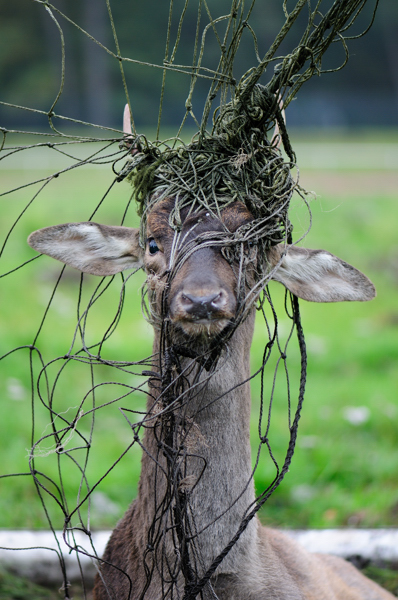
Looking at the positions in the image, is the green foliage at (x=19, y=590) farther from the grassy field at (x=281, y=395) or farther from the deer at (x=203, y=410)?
the deer at (x=203, y=410)

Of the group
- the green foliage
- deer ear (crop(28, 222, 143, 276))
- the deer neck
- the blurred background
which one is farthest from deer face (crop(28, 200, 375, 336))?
the green foliage

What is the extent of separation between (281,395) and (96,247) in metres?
3.74

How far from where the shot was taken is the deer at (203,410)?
89.6 inches

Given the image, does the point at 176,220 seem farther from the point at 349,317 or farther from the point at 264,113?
the point at 349,317

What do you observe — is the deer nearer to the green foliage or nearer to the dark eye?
the dark eye

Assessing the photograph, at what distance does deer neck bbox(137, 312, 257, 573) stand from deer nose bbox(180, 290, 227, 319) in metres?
0.44

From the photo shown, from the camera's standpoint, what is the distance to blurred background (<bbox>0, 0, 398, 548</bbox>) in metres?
4.61

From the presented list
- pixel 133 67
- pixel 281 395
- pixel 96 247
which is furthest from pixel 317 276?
pixel 133 67

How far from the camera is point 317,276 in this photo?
9.14 ft

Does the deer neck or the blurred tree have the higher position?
the blurred tree

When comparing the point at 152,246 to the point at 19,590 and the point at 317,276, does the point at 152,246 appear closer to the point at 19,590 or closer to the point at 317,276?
the point at 317,276

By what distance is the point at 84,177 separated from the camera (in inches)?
616

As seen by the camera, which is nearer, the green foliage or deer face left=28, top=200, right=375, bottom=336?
deer face left=28, top=200, right=375, bottom=336

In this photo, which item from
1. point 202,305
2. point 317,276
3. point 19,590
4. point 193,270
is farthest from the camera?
point 19,590
